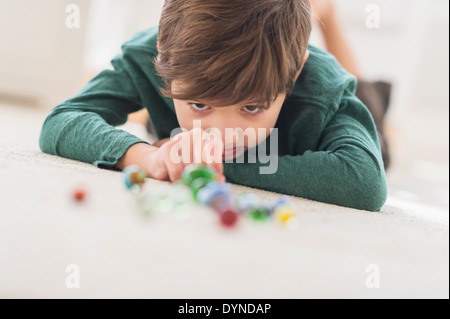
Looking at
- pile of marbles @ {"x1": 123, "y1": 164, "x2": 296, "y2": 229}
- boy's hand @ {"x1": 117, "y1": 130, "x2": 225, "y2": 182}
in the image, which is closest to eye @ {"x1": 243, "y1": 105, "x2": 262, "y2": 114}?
boy's hand @ {"x1": 117, "y1": 130, "x2": 225, "y2": 182}

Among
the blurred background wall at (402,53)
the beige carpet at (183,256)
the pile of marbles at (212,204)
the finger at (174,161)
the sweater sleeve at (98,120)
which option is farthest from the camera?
the blurred background wall at (402,53)

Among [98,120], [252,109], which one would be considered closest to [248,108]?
[252,109]

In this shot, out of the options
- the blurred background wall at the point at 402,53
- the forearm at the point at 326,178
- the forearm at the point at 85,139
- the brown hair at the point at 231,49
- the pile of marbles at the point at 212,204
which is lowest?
the blurred background wall at the point at 402,53

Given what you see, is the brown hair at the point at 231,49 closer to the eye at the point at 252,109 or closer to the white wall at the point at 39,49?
the eye at the point at 252,109

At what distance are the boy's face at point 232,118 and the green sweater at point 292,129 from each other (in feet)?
0.14

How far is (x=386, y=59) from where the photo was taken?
3020 mm

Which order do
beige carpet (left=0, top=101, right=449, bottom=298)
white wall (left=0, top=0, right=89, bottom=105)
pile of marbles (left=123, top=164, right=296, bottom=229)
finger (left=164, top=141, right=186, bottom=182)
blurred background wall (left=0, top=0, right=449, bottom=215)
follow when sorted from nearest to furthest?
beige carpet (left=0, top=101, right=449, bottom=298), pile of marbles (left=123, top=164, right=296, bottom=229), finger (left=164, top=141, right=186, bottom=182), white wall (left=0, top=0, right=89, bottom=105), blurred background wall (left=0, top=0, right=449, bottom=215)

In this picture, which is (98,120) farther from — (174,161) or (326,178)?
(326,178)

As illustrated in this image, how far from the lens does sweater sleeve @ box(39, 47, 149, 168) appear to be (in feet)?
2.47

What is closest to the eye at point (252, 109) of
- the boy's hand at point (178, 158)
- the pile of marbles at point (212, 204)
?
the boy's hand at point (178, 158)

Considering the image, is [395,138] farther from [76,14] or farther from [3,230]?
[3,230]

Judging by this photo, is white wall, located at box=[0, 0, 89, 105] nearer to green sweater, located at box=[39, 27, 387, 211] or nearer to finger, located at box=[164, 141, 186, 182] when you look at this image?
green sweater, located at box=[39, 27, 387, 211]

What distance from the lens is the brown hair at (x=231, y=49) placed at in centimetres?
68

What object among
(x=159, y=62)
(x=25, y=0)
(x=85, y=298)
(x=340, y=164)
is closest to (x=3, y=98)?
(x=25, y=0)
